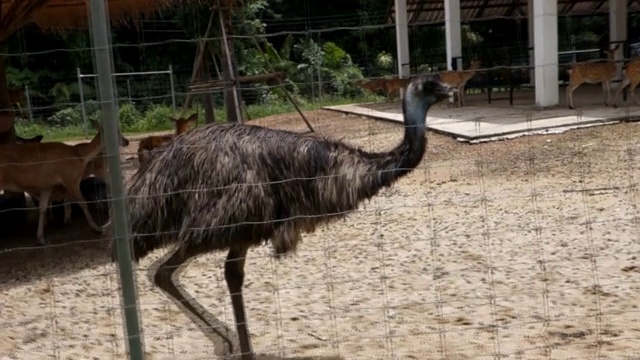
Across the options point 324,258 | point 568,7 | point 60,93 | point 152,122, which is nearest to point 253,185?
point 324,258

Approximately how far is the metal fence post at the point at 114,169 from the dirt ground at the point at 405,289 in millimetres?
1385

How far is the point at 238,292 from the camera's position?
470 cm

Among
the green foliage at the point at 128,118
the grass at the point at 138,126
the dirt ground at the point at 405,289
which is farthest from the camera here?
the green foliage at the point at 128,118

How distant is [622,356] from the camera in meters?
4.19

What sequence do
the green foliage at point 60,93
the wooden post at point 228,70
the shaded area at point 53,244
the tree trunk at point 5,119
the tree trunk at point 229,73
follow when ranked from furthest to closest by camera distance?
the green foliage at point 60,93 < the tree trunk at point 229,73 < the wooden post at point 228,70 < the tree trunk at point 5,119 < the shaded area at point 53,244

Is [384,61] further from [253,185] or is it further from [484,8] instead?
[253,185]

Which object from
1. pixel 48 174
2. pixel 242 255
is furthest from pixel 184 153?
pixel 48 174

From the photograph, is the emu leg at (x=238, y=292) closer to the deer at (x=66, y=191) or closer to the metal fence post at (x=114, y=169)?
the metal fence post at (x=114, y=169)

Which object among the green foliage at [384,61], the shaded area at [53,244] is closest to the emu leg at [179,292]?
the shaded area at [53,244]

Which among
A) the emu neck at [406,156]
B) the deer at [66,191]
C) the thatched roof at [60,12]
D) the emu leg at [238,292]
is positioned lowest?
the emu leg at [238,292]

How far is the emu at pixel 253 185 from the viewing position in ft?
14.4

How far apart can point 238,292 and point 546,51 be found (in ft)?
33.8

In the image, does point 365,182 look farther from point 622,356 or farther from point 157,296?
point 157,296

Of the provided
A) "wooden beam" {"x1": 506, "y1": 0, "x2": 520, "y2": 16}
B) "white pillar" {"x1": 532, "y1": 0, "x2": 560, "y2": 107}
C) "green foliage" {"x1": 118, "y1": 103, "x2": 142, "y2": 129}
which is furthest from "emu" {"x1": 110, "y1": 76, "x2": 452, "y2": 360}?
"wooden beam" {"x1": 506, "y1": 0, "x2": 520, "y2": 16}
